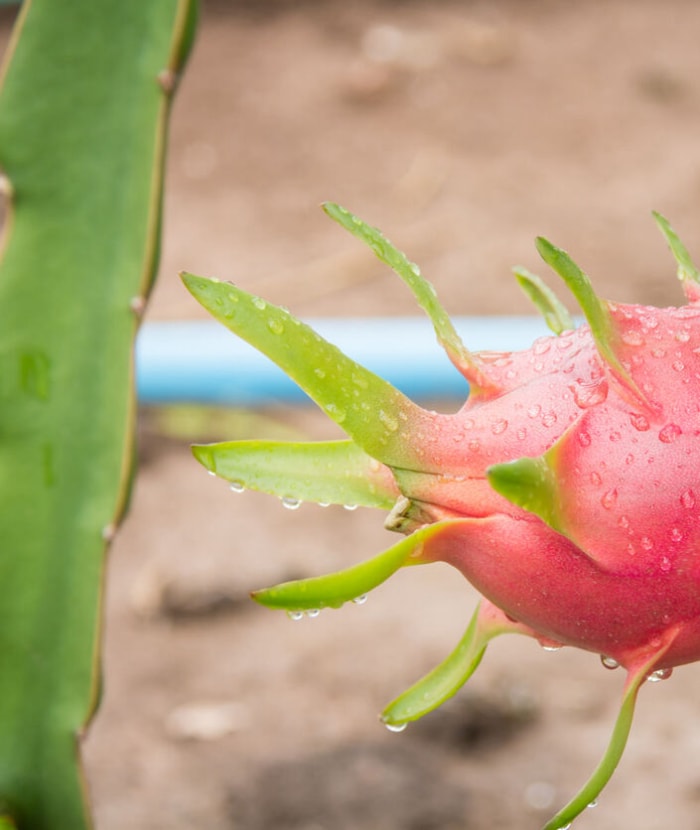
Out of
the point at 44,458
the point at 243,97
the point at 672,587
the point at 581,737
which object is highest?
the point at 672,587

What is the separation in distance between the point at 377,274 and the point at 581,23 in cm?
163

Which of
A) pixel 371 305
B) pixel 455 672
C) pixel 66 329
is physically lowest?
pixel 371 305

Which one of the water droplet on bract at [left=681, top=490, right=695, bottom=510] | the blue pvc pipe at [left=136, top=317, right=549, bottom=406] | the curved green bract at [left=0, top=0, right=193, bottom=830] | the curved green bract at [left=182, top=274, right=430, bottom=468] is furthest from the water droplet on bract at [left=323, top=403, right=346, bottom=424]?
the blue pvc pipe at [left=136, top=317, right=549, bottom=406]

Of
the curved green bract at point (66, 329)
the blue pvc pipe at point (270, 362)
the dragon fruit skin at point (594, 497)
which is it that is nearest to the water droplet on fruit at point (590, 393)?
the dragon fruit skin at point (594, 497)

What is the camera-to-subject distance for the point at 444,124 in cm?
354

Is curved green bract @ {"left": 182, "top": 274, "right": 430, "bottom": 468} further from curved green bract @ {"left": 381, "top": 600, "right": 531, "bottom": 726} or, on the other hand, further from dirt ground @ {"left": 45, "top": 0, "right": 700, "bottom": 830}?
dirt ground @ {"left": 45, "top": 0, "right": 700, "bottom": 830}

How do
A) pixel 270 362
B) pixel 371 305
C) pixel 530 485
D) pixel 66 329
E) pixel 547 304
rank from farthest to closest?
pixel 371 305 < pixel 270 362 < pixel 66 329 < pixel 547 304 < pixel 530 485

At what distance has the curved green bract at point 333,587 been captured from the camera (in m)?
0.37

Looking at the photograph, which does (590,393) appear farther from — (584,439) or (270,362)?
(270,362)

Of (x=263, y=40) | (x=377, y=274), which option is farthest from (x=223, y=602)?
(x=263, y=40)

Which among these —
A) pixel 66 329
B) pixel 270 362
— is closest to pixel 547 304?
pixel 66 329

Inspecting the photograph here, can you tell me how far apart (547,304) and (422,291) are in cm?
8

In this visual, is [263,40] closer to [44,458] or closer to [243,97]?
[243,97]

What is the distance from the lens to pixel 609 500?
36 cm
